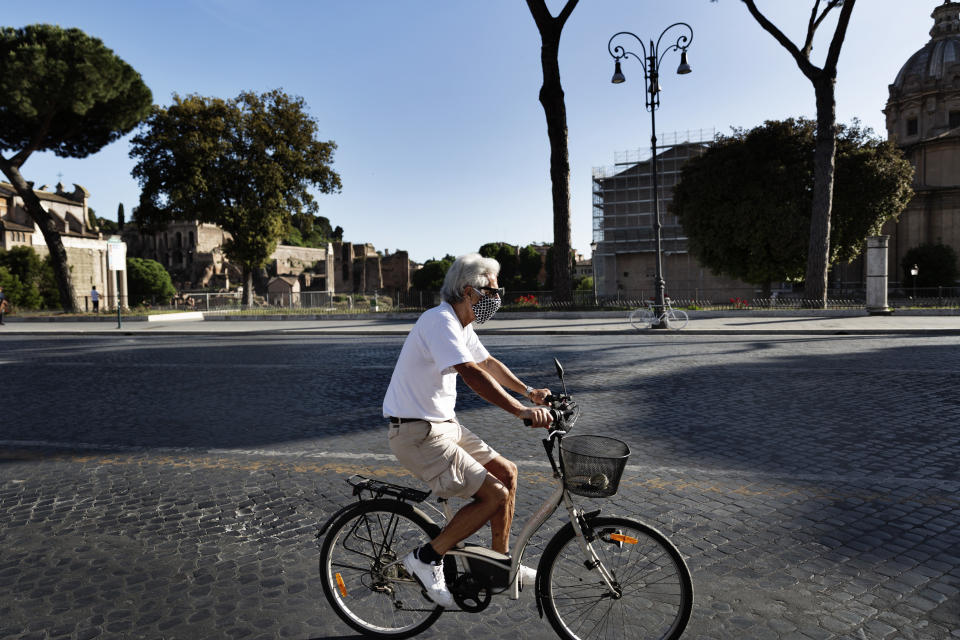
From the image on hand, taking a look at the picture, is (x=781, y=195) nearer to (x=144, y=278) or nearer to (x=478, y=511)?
(x=478, y=511)

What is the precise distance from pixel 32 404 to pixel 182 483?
4.91m

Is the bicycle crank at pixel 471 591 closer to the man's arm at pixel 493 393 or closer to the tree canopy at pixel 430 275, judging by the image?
the man's arm at pixel 493 393

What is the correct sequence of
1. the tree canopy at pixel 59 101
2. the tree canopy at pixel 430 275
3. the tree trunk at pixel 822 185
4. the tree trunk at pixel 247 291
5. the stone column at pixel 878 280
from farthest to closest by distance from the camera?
the tree canopy at pixel 430 275, the tree trunk at pixel 247 291, the tree canopy at pixel 59 101, the tree trunk at pixel 822 185, the stone column at pixel 878 280

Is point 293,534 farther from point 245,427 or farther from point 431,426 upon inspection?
point 245,427

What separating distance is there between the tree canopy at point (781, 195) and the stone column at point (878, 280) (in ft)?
29.2

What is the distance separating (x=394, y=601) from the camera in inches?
109

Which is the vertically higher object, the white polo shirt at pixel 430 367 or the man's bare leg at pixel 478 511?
the white polo shirt at pixel 430 367

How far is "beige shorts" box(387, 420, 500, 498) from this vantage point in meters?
2.51

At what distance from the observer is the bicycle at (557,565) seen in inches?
94.6

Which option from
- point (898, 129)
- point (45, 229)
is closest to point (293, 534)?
point (45, 229)

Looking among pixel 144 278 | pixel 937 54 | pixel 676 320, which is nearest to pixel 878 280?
pixel 676 320

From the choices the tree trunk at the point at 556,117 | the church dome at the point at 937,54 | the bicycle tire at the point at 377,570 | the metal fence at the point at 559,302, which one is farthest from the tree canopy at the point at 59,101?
the church dome at the point at 937,54

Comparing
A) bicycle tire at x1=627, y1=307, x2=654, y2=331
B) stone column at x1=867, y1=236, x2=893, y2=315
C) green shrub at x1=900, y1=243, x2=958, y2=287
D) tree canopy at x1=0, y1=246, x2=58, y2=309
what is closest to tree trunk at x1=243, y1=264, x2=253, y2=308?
tree canopy at x1=0, y1=246, x2=58, y2=309

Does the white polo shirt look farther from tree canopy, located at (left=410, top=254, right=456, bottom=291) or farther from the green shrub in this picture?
tree canopy, located at (left=410, top=254, right=456, bottom=291)
